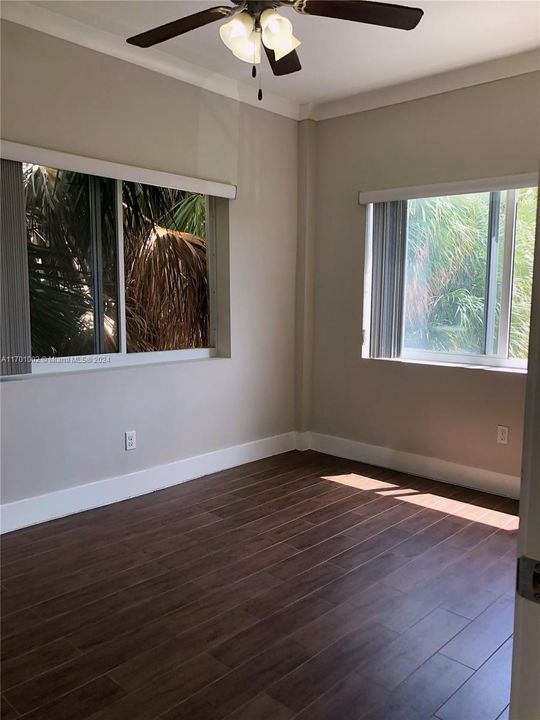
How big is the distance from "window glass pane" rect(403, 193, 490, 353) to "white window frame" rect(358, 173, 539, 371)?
0.07 m

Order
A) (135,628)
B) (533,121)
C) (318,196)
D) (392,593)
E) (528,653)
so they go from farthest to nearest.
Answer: (318,196) < (533,121) < (392,593) < (135,628) < (528,653)

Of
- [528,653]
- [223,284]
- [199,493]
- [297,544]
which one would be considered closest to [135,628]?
[297,544]

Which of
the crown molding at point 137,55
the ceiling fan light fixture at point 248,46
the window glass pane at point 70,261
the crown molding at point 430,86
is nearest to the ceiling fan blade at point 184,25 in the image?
the ceiling fan light fixture at point 248,46

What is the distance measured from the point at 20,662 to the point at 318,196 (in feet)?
12.2

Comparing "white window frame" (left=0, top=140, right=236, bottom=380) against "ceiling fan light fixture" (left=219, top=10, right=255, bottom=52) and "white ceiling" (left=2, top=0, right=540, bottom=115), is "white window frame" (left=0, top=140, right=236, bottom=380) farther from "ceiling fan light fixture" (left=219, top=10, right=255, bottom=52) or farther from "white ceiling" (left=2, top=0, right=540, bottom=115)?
"ceiling fan light fixture" (left=219, top=10, right=255, bottom=52)

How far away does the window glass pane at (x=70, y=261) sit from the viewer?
321cm

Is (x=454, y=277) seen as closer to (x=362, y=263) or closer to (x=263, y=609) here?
(x=362, y=263)

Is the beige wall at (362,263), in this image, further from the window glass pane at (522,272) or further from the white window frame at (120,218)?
the white window frame at (120,218)

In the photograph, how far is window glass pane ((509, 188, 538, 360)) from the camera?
3.60 meters

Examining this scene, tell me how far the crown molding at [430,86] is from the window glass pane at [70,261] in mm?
1889

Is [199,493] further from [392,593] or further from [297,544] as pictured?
[392,593]

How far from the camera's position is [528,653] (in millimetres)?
733

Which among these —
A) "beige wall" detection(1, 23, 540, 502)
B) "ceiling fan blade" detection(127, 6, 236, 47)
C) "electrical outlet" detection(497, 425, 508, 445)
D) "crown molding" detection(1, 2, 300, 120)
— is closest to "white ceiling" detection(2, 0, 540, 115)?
"crown molding" detection(1, 2, 300, 120)

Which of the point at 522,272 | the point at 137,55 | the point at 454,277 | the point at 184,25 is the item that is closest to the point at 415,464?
the point at 454,277
